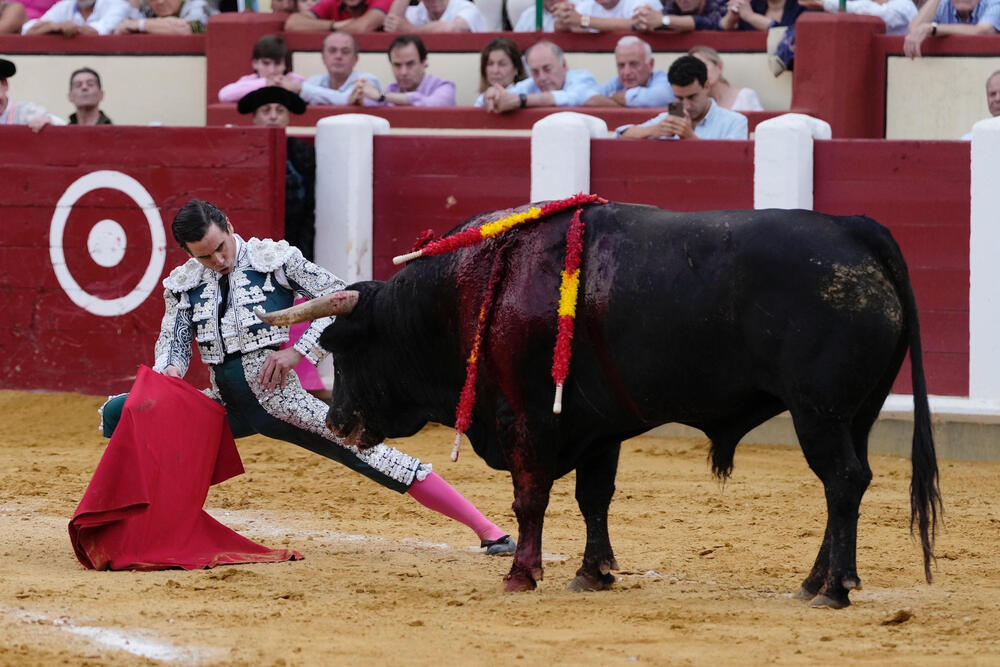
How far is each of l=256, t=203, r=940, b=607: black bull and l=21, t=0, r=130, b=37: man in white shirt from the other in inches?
258

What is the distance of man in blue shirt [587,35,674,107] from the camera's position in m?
9.04

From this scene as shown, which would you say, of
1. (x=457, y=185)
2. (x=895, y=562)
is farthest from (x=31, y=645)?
(x=457, y=185)

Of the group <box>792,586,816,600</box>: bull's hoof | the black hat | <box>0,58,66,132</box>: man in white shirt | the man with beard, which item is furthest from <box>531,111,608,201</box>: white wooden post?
<box>792,586,816,600</box>: bull's hoof

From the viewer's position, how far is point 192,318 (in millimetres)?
5426

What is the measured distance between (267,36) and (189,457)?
4.95m

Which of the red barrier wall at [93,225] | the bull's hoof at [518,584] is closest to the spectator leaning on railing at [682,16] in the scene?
the red barrier wall at [93,225]

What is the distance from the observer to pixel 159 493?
5.31 m

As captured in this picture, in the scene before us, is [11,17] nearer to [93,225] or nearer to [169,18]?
[169,18]

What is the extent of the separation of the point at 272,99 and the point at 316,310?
407cm

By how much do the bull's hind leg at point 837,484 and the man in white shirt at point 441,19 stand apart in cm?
613

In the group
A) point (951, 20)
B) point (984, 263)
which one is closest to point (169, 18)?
point (951, 20)

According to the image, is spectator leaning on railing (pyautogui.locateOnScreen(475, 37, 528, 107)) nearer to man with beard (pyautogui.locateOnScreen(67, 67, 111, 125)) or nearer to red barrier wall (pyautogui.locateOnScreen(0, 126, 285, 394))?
red barrier wall (pyautogui.locateOnScreen(0, 126, 285, 394))

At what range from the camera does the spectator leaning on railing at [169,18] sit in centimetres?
1098

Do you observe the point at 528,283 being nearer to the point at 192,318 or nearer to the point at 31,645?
the point at 192,318
